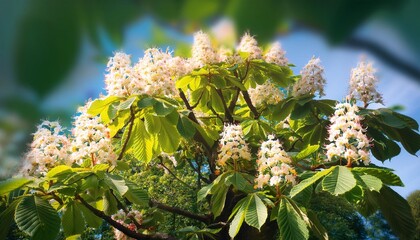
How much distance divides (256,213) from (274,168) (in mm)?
405

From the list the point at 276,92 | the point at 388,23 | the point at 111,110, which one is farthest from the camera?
the point at 276,92

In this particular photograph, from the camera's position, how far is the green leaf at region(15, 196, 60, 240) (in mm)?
2162

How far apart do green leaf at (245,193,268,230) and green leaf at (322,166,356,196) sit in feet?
1.56

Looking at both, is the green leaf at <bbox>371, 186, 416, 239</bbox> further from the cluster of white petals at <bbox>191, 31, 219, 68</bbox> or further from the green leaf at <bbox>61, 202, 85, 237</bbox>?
the green leaf at <bbox>61, 202, 85, 237</bbox>

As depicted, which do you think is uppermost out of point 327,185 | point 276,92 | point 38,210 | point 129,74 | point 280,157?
point 276,92

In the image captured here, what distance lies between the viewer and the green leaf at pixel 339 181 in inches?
85.3

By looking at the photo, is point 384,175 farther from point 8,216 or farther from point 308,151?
point 8,216

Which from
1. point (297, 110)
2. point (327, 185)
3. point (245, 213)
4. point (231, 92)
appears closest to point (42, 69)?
point (327, 185)

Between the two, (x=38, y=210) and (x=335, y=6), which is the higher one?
(x=38, y=210)

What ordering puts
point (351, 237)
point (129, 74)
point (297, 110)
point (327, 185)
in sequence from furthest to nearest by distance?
1. point (351, 237)
2. point (297, 110)
3. point (129, 74)
4. point (327, 185)

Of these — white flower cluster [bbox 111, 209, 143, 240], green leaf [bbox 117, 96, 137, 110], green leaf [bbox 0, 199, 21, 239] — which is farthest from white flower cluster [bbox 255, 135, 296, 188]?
white flower cluster [bbox 111, 209, 143, 240]

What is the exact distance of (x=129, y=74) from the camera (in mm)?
3186

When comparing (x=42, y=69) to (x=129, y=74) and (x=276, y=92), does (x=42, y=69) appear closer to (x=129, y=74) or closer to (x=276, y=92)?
(x=129, y=74)

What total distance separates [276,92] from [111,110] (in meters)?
2.18
